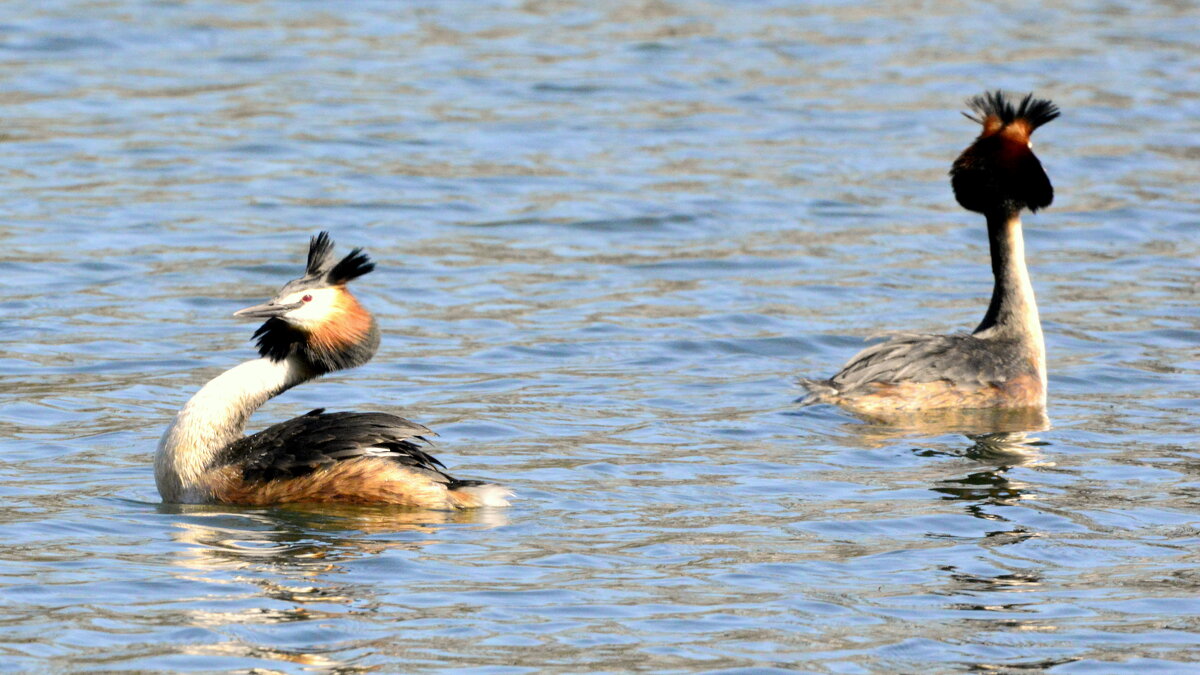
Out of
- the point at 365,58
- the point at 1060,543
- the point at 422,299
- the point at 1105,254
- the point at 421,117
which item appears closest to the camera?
the point at 1060,543

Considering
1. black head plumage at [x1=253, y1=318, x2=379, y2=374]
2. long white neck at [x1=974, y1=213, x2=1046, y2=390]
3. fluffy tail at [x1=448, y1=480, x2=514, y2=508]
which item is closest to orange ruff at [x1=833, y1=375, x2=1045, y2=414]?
long white neck at [x1=974, y1=213, x2=1046, y2=390]

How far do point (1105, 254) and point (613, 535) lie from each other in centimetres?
831

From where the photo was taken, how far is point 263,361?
30.8 feet

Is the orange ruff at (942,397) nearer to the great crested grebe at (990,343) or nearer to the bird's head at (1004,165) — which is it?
the great crested grebe at (990,343)

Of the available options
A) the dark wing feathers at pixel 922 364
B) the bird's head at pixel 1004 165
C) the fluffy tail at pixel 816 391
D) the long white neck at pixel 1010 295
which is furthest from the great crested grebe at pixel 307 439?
the bird's head at pixel 1004 165

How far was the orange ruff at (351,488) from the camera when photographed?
29.2 ft

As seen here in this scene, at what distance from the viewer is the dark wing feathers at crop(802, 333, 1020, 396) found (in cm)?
1121

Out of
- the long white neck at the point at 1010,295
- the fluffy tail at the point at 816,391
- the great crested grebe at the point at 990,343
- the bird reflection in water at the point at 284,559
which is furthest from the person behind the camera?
the long white neck at the point at 1010,295

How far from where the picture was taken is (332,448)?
29.3 feet

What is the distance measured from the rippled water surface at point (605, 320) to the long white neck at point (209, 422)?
0.24 meters

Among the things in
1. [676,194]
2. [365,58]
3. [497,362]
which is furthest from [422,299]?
[365,58]

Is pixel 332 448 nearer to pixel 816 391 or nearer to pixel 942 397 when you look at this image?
pixel 816 391

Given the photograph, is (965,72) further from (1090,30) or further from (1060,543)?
(1060,543)

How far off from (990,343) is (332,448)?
456 centimetres
